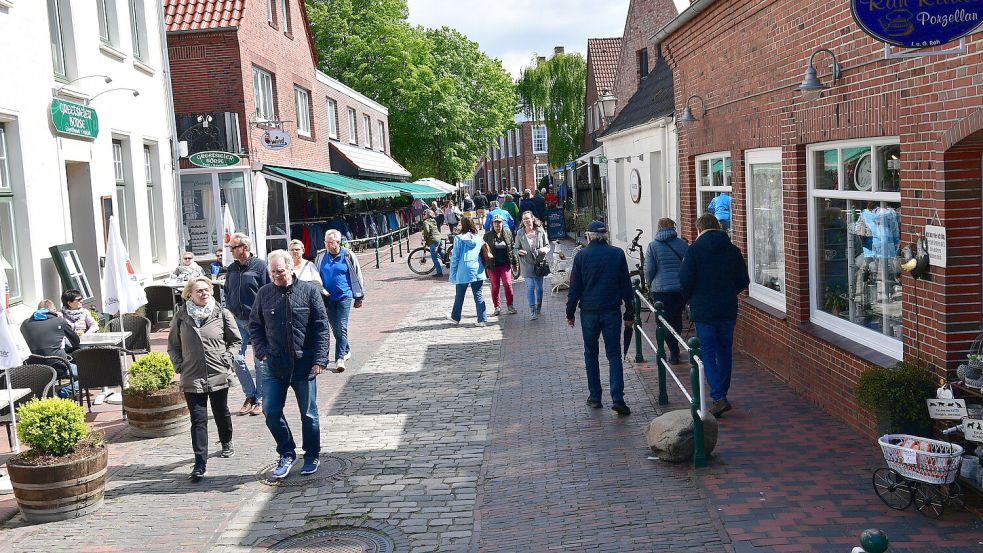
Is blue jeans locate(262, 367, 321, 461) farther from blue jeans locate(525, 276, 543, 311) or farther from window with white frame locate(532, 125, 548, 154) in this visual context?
window with white frame locate(532, 125, 548, 154)

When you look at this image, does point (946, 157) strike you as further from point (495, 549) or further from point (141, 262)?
point (141, 262)

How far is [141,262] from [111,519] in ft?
33.5

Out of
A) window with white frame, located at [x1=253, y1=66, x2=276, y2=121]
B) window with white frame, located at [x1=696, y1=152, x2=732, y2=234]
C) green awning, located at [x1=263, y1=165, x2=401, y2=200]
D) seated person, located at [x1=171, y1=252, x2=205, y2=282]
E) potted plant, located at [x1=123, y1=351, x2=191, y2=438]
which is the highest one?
window with white frame, located at [x1=253, y1=66, x2=276, y2=121]

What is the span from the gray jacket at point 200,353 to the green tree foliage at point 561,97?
4588 centimetres

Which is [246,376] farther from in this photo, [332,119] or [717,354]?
[332,119]

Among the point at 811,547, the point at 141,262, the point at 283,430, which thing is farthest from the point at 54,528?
the point at 141,262

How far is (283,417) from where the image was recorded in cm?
732

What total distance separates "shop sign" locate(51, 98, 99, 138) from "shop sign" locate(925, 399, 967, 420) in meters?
11.0

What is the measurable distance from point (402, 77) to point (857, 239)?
127 ft

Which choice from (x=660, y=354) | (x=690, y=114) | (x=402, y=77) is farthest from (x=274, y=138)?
(x=402, y=77)

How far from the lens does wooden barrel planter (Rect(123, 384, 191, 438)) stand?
8.60 meters

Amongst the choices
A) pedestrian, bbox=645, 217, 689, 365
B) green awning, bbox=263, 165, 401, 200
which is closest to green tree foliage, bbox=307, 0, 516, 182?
green awning, bbox=263, 165, 401, 200

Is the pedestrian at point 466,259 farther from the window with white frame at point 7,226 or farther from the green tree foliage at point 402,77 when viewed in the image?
the green tree foliage at point 402,77

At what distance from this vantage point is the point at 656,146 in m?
15.8
